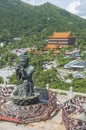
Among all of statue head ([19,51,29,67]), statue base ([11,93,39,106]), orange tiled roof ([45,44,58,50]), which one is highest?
statue head ([19,51,29,67])

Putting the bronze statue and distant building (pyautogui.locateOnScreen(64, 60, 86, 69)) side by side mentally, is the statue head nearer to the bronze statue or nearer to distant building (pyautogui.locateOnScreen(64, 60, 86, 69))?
the bronze statue

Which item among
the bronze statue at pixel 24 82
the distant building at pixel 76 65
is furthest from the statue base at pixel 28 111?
the distant building at pixel 76 65

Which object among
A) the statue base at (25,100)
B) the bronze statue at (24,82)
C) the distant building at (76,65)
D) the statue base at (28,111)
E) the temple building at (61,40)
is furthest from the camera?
the temple building at (61,40)

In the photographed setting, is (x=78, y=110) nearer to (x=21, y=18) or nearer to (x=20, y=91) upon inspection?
(x=20, y=91)

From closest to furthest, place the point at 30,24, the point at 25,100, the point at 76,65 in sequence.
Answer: the point at 25,100
the point at 76,65
the point at 30,24

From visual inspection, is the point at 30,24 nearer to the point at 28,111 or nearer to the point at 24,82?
the point at 24,82

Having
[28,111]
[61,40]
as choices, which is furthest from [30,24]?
[28,111]

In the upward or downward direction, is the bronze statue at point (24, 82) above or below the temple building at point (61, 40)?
above

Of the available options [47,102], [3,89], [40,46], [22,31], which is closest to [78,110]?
[47,102]

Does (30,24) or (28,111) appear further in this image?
(30,24)

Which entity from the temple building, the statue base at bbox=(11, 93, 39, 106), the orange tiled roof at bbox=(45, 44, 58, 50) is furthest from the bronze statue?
the temple building

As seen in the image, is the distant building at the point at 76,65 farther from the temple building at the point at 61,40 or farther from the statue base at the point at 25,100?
the statue base at the point at 25,100
